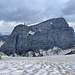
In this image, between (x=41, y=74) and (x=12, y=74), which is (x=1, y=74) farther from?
(x=41, y=74)

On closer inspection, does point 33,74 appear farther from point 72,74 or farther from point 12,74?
point 72,74

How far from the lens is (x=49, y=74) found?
23.2 feet

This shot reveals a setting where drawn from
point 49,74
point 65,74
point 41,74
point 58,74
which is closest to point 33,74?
point 41,74

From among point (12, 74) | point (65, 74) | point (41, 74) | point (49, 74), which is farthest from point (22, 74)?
point (65, 74)

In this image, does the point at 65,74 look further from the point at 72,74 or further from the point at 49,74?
the point at 49,74

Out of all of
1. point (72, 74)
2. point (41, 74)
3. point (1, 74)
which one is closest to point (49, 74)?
point (41, 74)

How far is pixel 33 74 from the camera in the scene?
7.04 metres

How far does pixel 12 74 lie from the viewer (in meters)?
6.92

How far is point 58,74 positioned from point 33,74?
1.49m

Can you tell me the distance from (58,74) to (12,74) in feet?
8.86

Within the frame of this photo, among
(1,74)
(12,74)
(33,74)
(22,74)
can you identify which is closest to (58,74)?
(33,74)

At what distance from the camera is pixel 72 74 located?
7.22 metres

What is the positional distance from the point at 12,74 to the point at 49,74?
2.15 metres

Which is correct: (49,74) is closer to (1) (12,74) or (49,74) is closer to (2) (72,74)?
(2) (72,74)
